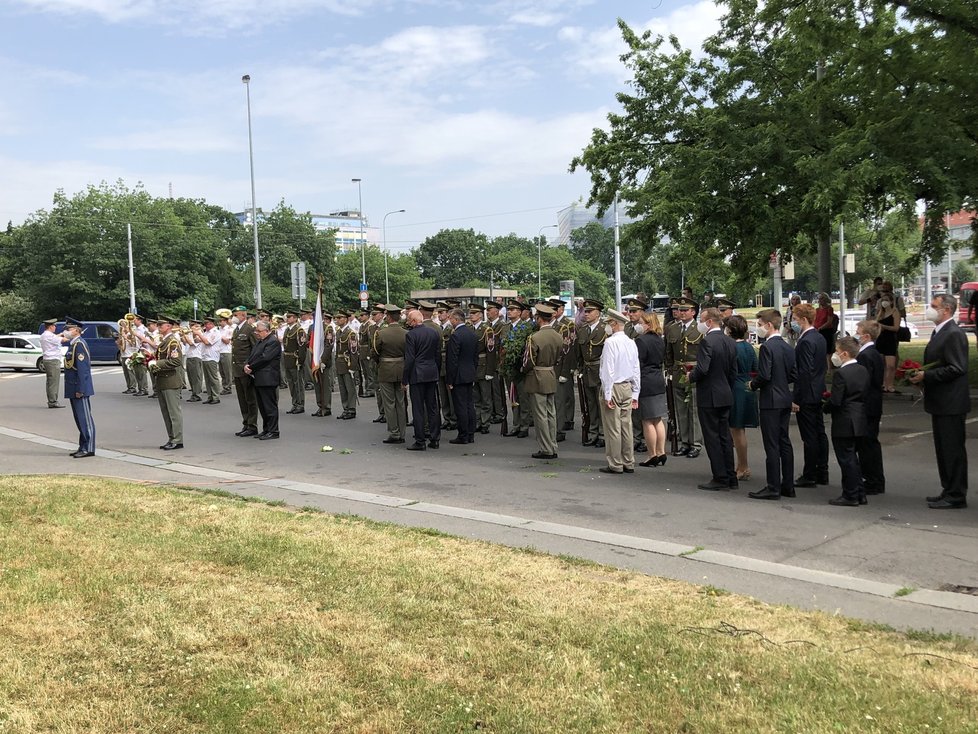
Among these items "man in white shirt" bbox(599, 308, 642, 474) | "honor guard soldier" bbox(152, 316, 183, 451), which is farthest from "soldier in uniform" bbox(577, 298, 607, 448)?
"honor guard soldier" bbox(152, 316, 183, 451)

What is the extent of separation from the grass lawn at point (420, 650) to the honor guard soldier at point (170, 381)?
6361mm

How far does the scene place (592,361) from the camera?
12.7m

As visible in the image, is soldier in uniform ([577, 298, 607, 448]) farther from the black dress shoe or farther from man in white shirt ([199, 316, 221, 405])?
man in white shirt ([199, 316, 221, 405])

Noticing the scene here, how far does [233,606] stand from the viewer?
5.60 meters

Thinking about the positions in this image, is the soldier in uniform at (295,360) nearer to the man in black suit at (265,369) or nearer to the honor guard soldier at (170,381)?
the man in black suit at (265,369)

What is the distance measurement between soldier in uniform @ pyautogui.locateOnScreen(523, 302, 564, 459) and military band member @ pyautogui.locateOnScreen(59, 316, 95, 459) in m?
6.20

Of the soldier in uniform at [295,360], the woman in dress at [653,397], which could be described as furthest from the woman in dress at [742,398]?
the soldier in uniform at [295,360]

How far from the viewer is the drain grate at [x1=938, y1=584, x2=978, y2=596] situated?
5.89 m

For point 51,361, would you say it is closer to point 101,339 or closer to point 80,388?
point 80,388

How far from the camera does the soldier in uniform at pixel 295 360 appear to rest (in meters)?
18.1

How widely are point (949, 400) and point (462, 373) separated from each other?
676 centimetres

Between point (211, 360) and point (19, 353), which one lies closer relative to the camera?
point (211, 360)

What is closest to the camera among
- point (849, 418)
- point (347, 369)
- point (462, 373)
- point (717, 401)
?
point (849, 418)

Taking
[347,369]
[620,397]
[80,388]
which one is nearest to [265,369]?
[80,388]
